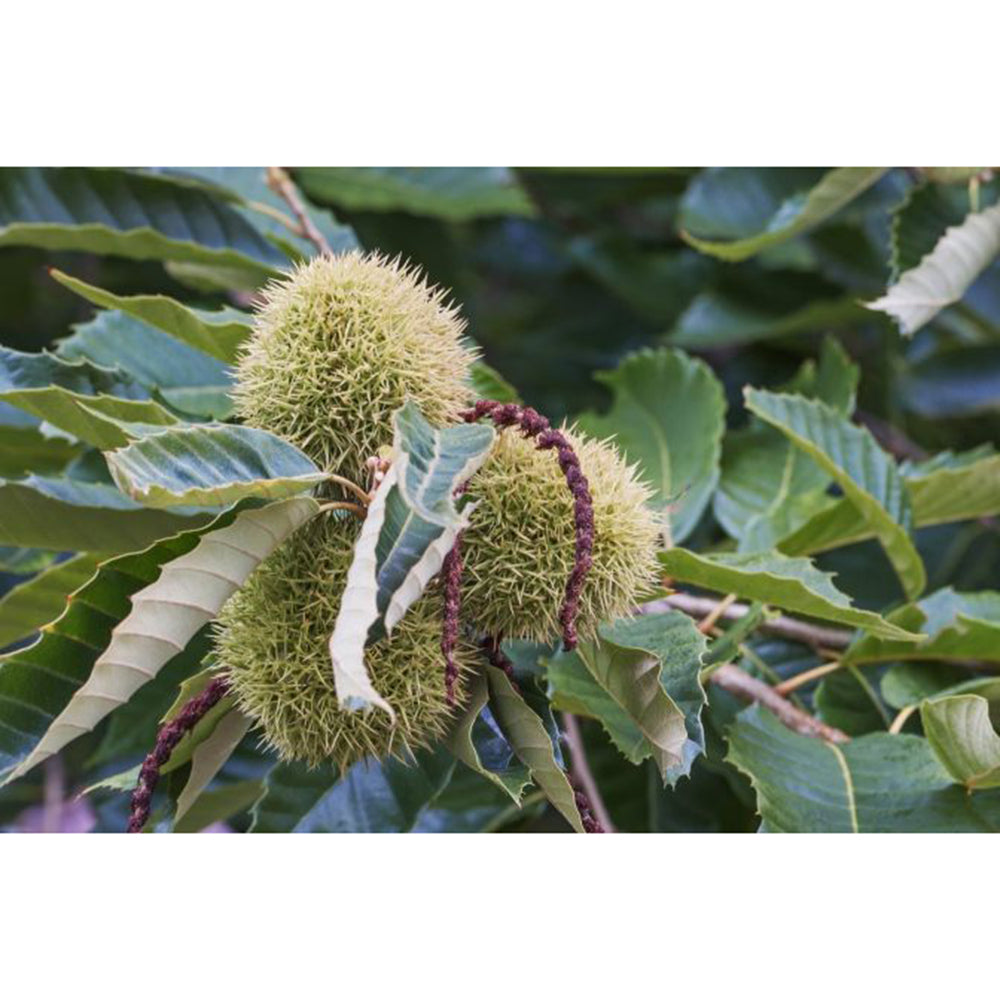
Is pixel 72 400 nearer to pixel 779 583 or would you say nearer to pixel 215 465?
pixel 215 465

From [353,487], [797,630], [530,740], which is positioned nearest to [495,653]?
[530,740]

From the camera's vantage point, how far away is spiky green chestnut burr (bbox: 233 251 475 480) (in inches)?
35.4

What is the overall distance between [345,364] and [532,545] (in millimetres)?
179

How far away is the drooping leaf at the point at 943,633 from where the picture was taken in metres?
1.31

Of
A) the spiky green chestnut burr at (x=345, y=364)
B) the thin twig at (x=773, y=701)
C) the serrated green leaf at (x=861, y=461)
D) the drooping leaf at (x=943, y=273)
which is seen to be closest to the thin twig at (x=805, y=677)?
the thin twig at (x=773, y=701)

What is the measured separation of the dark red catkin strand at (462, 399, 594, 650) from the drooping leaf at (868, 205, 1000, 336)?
54 cm

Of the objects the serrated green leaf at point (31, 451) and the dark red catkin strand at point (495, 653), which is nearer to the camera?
the dark red catkin strand at point (495, 653)

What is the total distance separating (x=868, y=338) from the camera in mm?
2467

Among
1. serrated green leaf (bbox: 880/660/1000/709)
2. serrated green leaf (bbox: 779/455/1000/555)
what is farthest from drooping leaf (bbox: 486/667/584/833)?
serrated green leaf (bbox: 779/455/1000/555)

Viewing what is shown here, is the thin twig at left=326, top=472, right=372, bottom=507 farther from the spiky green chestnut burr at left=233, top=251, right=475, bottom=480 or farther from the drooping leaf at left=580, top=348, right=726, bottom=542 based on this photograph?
the drooping leaf at left=580, top=348, right=726, bottom=542

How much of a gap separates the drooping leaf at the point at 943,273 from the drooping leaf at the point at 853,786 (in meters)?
0.43

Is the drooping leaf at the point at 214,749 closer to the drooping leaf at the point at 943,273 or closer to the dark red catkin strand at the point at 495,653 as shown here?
the dark red catkin strand at the point at 495,653

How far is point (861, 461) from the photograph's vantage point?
1.50 metres
